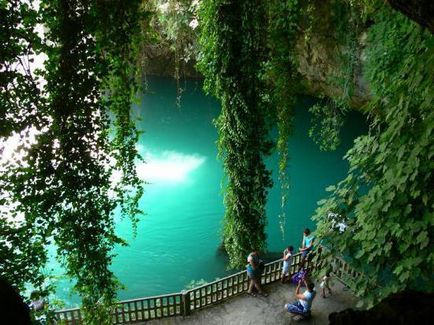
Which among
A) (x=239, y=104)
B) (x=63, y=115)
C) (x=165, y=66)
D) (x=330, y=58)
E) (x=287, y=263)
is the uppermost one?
(x=165, y=66)

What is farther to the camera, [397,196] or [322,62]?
[322,62]

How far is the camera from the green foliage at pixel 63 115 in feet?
12.6

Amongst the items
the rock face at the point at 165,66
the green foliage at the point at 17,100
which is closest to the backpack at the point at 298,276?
the green foliage at the point at 17,100

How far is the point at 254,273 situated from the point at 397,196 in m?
4.04

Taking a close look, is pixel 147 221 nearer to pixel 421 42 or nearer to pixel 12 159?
pixel 12 159

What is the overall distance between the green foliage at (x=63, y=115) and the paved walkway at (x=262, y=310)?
3.30 metres

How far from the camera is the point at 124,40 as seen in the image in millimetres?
4016

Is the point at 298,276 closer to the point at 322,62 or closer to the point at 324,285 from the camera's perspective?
the point at 324,285

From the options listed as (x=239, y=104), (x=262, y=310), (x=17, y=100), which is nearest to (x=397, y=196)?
(x=239, y=104)

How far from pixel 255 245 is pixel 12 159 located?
544 centimetres

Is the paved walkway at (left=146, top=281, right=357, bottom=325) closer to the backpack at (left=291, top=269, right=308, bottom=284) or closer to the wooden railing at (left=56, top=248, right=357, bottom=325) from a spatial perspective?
the wooden railing at (left=56, top=248, right=357, bottom=325)

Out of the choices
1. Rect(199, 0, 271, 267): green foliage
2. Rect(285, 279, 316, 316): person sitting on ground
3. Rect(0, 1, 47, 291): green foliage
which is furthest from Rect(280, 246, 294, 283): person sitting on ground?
Rect(0, 1, 47, 291): green foliage

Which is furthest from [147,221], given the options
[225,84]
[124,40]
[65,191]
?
[124,40]

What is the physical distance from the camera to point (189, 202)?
13.3 metres
